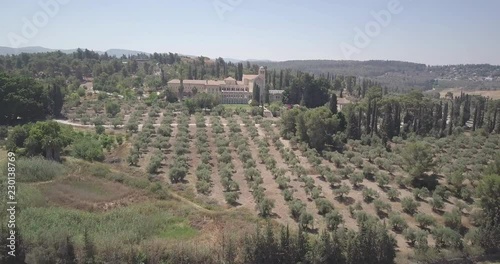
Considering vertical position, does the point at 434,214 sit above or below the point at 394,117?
below

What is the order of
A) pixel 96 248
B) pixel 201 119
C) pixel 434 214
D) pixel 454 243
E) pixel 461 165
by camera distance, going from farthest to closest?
1. pixel 201 119
2. pixel 461 165
3. pixel 434 214
4. pixel 454 243
5. pixel 96 248

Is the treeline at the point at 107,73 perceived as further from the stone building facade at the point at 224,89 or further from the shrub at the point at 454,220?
the shrub at the point at 454,220

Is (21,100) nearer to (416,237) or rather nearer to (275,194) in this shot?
(275,194)

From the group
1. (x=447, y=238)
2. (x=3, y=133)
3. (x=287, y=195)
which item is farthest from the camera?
(x=3, y=133)

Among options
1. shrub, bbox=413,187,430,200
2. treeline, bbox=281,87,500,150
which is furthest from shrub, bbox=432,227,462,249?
treeline, bbox=281,87,500,150

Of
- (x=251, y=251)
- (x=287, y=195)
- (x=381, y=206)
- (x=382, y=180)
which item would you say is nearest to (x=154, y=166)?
(x=287, y=195)

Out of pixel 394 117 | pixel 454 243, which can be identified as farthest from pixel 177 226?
pixel 394 117

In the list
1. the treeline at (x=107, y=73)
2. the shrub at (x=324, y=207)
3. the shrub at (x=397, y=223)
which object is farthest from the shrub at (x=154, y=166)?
the treeline at (x=107, y=73)

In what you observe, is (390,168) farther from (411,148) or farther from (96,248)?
(96,248)
